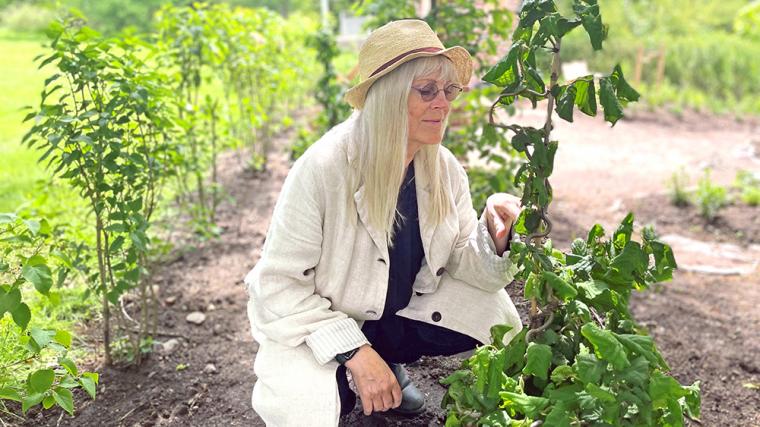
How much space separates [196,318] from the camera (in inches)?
124

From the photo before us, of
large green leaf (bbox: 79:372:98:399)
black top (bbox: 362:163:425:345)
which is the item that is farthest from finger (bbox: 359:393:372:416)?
large green leaf (bbox: 79:372:98:399)

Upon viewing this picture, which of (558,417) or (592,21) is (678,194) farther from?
(558,417)

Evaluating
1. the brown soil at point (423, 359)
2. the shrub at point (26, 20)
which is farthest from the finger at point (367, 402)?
the shrub at point (26, 20)

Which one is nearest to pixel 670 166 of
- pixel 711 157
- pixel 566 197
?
pixel 711 157

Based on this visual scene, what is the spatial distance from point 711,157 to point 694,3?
861 centimetres

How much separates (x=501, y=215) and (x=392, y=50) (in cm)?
54

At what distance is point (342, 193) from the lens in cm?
190

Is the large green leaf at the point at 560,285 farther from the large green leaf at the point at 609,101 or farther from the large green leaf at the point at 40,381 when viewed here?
the large green leaf at the point at 40,381

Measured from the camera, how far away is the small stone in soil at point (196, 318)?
3.13 meters

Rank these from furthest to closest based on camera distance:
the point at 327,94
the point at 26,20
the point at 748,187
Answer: the point at 26,20 → the point at 748,187 → the point at 327,94

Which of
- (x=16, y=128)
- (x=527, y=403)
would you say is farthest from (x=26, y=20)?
(x=527, y=403)

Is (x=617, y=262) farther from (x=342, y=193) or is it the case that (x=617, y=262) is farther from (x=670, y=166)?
(x=670, y=166)

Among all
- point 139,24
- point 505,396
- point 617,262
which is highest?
point 617,262

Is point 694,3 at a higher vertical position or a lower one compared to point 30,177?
higher
